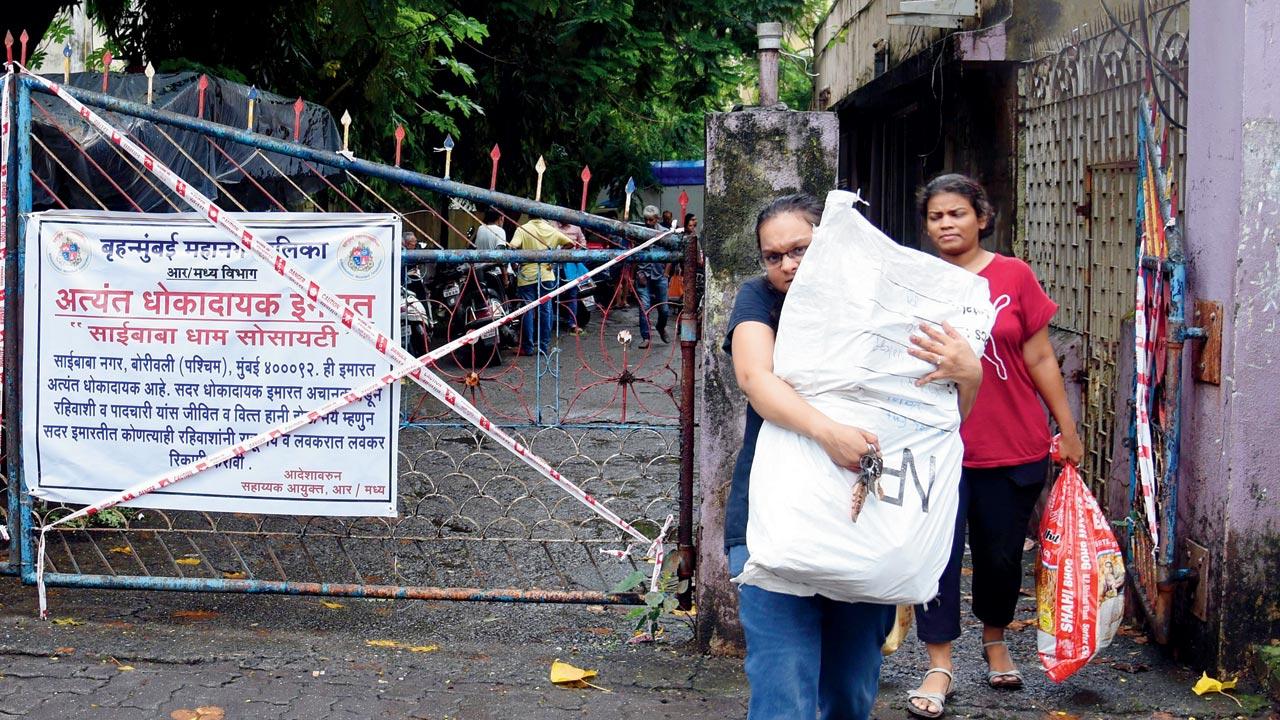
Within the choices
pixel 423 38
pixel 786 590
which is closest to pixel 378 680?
pixel 786 590

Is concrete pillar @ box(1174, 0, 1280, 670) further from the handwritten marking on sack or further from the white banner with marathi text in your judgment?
the white banner with marathi text

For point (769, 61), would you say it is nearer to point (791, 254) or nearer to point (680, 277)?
point (680, 277)

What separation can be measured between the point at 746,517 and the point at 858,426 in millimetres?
448

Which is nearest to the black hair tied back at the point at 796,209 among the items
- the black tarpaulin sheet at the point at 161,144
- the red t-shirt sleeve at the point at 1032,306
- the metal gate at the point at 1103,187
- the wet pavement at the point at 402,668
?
the red t-shirt sleeve at the point at 1032,306

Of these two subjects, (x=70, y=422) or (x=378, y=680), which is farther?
(x=70, y=422)

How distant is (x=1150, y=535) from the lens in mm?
4613

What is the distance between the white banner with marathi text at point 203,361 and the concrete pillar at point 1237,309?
109 inches

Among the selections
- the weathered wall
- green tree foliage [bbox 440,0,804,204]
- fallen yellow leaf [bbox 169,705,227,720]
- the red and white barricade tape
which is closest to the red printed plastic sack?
the weathered wall

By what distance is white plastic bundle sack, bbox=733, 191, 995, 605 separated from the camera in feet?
9.34

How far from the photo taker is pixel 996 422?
13.3ft

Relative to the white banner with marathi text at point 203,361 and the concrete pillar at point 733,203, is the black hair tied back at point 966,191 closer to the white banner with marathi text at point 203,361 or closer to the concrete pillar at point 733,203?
the concrete pillar at point 733,203

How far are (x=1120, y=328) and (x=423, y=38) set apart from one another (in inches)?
372

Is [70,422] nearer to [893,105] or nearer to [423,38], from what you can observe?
[423,38]

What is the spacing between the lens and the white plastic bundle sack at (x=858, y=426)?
2846 millimetres
